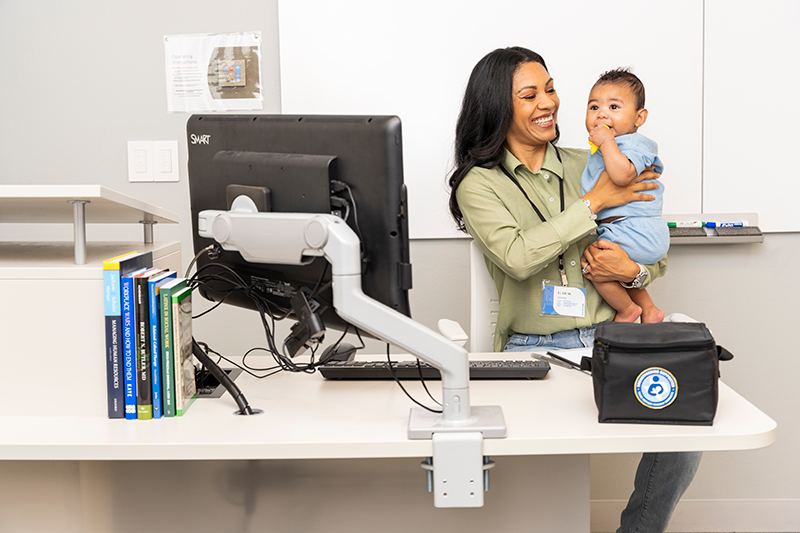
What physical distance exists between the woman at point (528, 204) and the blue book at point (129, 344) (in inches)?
38.2

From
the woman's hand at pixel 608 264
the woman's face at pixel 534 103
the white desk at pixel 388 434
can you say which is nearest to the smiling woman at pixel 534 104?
the woman's face at pixel 534 103

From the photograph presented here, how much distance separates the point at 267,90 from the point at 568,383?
1646 mm

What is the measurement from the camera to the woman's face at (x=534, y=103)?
183 cm

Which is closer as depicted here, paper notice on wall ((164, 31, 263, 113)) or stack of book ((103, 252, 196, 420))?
stack of book ((103, 252, 196, 420))

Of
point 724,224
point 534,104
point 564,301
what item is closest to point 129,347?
point 564,301

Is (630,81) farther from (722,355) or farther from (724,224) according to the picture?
(722,355)

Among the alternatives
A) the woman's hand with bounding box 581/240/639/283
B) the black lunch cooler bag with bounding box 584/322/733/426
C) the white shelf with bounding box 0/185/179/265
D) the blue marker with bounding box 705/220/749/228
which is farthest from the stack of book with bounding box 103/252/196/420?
the blue marker with bounding box 705/220/749/228

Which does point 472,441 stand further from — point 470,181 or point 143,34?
point 143,34

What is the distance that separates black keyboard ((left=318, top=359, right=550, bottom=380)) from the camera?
1259 millimetres

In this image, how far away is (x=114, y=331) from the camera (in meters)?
1.06

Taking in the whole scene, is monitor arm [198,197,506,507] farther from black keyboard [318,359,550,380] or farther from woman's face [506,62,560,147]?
woman's face [506,62,560,147]

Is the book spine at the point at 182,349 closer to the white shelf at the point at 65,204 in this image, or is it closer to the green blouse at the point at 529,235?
the white shelf at the point at 65,204

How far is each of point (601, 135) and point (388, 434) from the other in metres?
1.23

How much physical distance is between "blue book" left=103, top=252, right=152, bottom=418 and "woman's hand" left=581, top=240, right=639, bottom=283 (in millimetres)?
1241
